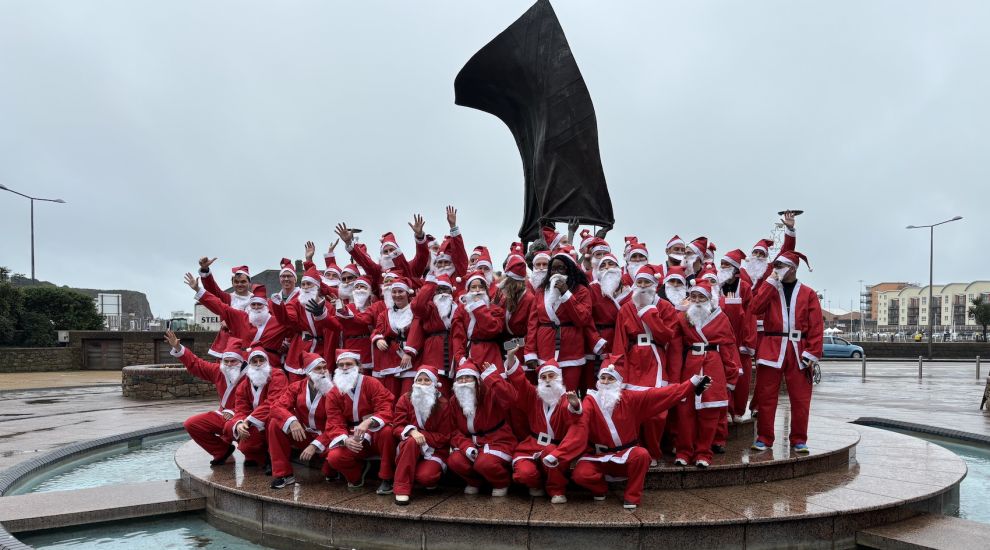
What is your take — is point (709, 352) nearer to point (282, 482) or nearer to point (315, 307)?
point (315, 307)

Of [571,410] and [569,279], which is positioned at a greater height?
[569,279]

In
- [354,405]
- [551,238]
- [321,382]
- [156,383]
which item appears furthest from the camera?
[156,383]

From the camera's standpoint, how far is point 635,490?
5363 millimetres

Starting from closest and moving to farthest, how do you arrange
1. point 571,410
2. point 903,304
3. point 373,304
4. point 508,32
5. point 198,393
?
point 571,410 → point 373,304 → point 508,32 → point 198,393 → point 903,304

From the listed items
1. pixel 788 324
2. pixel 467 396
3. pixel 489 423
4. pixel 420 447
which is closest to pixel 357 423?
pixel 420 447

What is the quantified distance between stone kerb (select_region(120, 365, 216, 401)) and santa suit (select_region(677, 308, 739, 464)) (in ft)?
44.2

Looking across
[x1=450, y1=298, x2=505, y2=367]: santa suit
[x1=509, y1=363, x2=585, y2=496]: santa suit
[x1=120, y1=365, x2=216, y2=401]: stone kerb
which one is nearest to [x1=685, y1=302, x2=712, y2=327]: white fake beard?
[x1=509, y1=363, x2=585, y2=496]: santa suit

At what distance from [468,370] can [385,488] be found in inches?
47.3

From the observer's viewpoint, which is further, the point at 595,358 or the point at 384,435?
the point at 595,358

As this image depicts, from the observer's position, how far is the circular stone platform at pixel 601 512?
4977mm

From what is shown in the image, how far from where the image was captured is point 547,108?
36.6 feet

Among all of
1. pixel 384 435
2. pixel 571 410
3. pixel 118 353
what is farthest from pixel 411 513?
pixel 118 353

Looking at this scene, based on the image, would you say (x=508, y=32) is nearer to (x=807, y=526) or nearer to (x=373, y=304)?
(x=373, y=304)

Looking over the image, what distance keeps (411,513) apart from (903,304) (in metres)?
166
